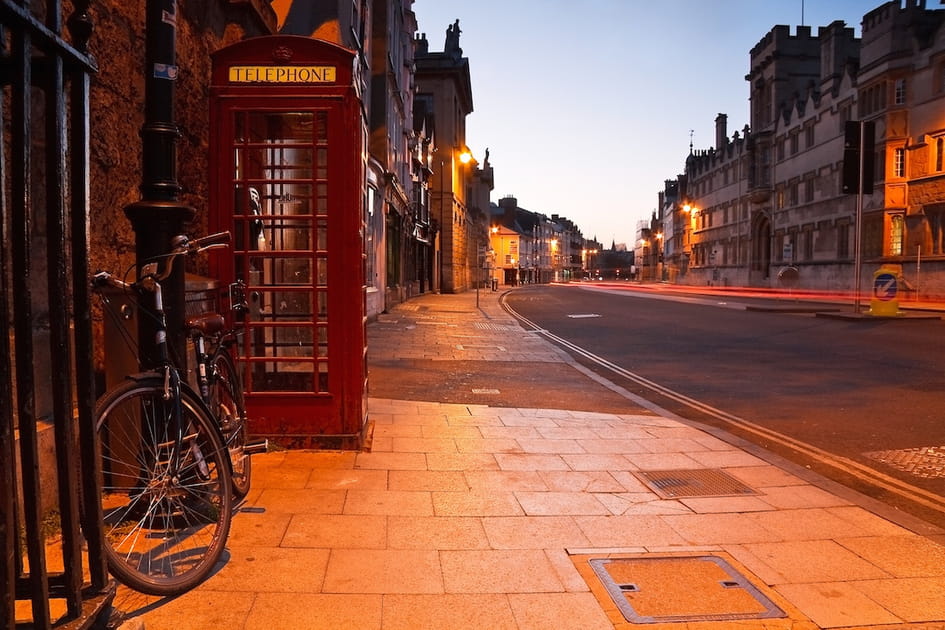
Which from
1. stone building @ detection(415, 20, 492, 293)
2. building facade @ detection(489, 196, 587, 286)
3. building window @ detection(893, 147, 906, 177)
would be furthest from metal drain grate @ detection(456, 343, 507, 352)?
building facade @ detection(489, 196, 587, 286)

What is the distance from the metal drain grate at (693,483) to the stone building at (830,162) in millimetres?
36746

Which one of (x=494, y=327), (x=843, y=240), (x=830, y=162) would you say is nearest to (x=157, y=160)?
(x=494, y=327)

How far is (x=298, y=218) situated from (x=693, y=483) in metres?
3.50

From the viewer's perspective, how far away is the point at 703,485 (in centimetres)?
504

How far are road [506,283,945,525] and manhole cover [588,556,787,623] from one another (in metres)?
2.09

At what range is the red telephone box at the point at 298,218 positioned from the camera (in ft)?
16.4

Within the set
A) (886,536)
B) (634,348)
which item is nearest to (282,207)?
(886,536)

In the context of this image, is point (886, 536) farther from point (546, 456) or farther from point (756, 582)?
point (546, 456)

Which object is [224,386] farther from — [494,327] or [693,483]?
[494,327]

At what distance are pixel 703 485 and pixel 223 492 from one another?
3.40 m

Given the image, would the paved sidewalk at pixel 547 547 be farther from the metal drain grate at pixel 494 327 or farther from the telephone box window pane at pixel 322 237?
the metal drain grate at pixel 494 327

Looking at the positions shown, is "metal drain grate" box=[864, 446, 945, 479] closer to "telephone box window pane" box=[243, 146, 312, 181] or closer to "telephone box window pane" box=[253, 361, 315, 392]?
"telephone box window pane" box=[253, 361, 315, 392]

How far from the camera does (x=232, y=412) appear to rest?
174 inches

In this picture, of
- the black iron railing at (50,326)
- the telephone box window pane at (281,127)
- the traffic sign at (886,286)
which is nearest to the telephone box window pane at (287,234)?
the telephone box window pane at (281,127)
